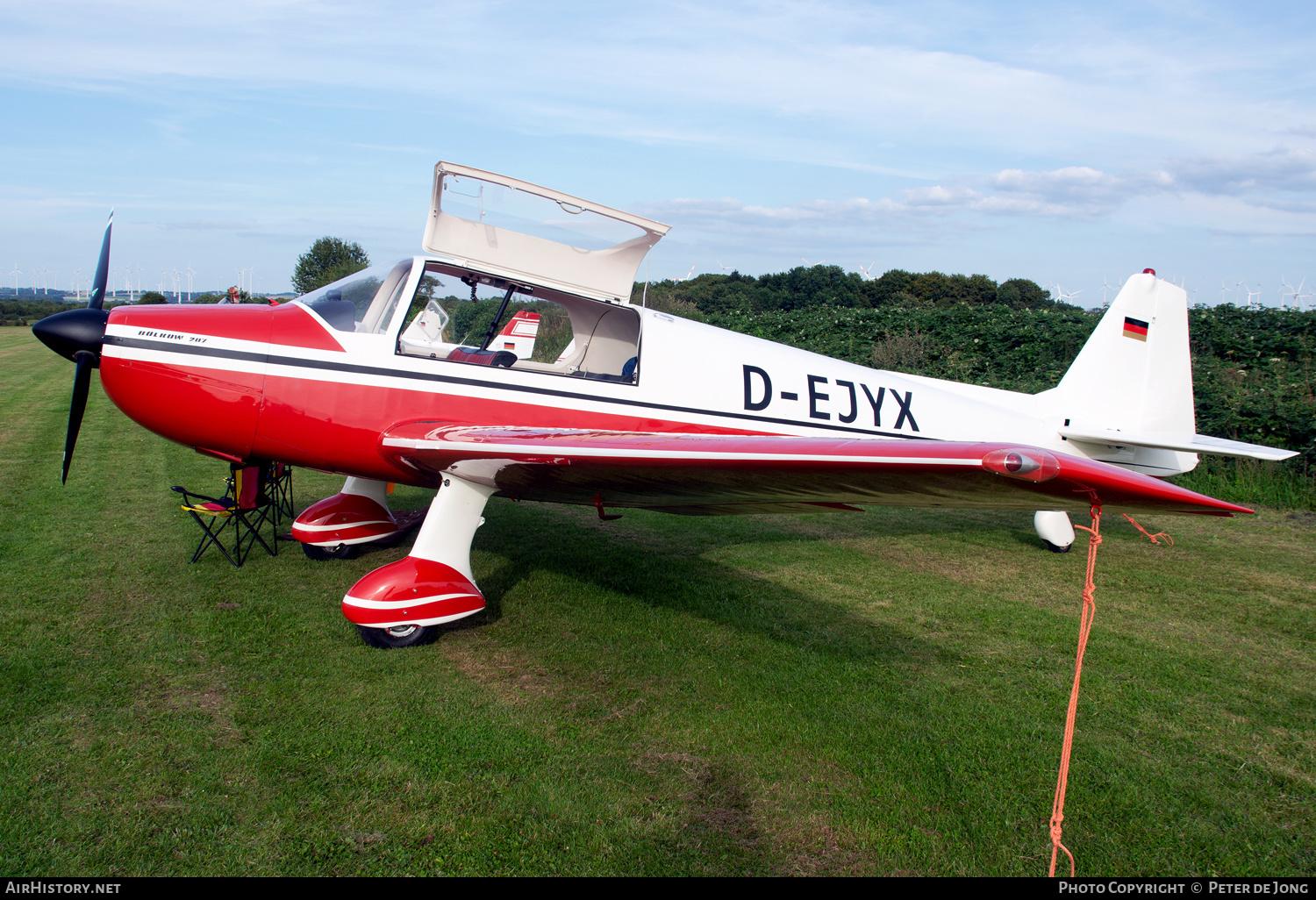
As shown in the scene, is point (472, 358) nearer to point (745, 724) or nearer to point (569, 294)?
Result: point (569, 294)

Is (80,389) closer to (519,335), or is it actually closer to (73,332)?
(73,332)

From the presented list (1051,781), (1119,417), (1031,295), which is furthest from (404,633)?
(1031,295)

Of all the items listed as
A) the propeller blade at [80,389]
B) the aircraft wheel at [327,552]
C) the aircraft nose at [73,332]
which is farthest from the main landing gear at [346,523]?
the aircraft nose at [73,332]

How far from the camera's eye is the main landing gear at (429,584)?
4.27 meters

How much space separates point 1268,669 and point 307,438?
6047 mm

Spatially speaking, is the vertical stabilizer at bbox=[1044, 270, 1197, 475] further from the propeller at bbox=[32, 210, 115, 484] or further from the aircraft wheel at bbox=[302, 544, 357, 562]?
the propeller at bbox=[32, 210, 115, 484]

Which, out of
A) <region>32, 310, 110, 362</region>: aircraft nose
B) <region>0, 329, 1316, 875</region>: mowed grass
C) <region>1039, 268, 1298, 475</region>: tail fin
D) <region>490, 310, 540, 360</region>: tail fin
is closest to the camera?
<region>0, 329, 1316, 875</region>: mowed grass

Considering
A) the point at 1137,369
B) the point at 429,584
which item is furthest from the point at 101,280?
the point at 1137,369

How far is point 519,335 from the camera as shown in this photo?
5.41 m

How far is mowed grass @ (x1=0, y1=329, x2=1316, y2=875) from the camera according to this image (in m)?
2.74

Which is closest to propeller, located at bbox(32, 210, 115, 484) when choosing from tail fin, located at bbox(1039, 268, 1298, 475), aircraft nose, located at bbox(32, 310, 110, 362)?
aircraft nose, located at bbox(32, 310, 110, 362)

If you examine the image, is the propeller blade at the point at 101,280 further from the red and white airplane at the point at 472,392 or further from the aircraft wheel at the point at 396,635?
the aircraft wheel at the point at 396,635

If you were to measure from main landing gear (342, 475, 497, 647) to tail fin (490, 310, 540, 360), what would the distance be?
1057 millimetres
